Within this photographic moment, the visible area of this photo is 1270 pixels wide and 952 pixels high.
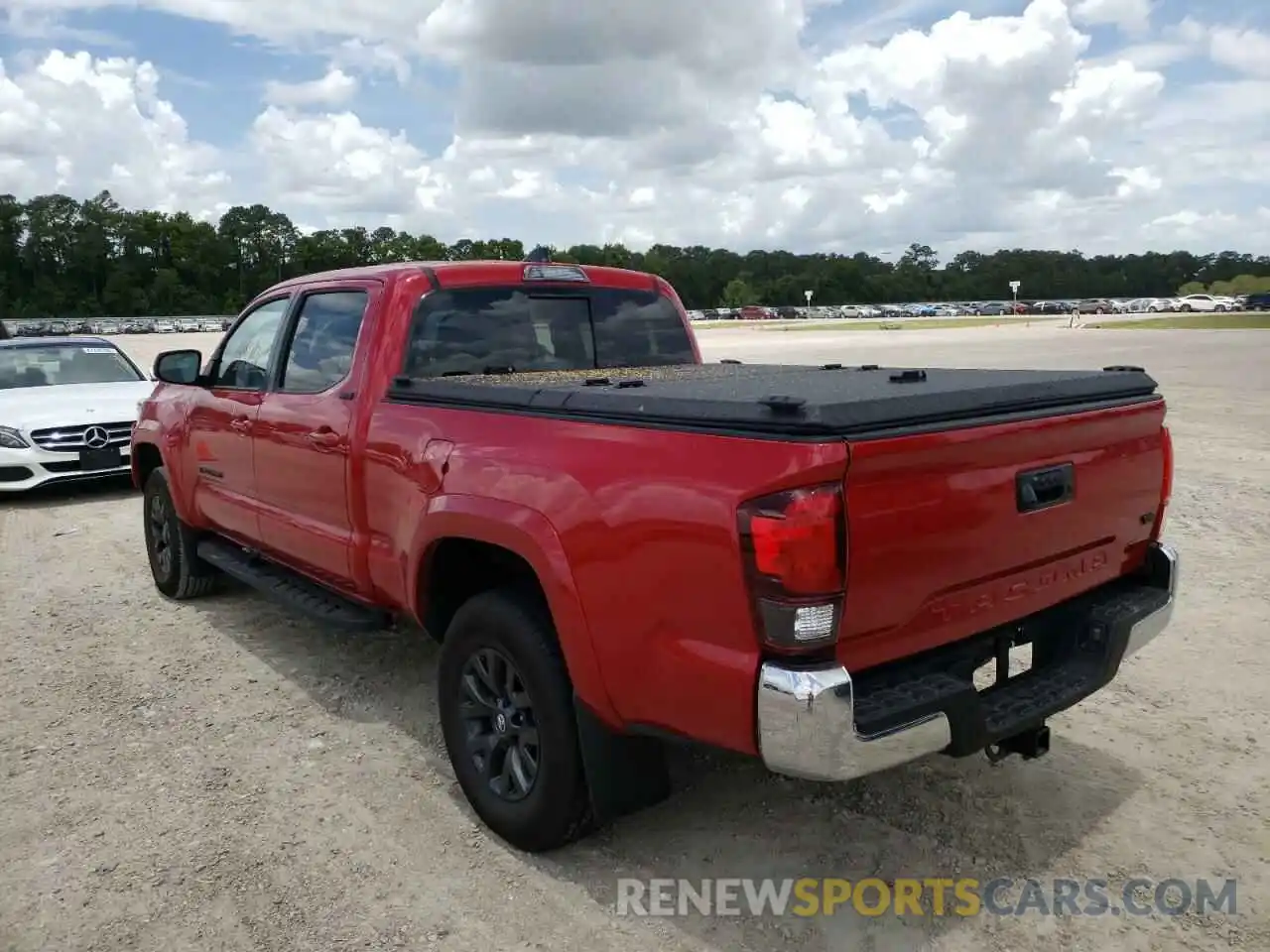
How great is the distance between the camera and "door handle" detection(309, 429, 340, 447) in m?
4.21

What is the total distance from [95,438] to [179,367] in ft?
16.7

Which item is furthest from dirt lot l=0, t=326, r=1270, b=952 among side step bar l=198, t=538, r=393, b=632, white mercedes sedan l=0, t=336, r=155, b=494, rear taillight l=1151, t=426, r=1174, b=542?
white mercedes sedan l=0, t=336, r=155, b=494

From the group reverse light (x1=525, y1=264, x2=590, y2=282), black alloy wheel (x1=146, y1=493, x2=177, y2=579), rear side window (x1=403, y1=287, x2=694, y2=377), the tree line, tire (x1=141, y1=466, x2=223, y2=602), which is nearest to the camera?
rear side window (x1=403, y1=287, x2=694, y2=377)

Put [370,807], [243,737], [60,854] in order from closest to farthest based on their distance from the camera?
[60,854], [370,807], [243,737]

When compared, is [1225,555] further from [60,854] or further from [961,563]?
[60,854]

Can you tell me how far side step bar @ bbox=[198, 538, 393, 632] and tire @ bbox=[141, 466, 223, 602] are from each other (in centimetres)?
26

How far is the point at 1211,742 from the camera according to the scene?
405 centimetres

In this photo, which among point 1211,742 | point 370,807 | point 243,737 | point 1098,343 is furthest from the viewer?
point 1098,343

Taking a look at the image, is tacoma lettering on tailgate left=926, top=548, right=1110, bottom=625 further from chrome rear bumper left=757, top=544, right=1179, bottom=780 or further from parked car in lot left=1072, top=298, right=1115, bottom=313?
parked car in lot left=1072, top=298, right=1115, bottom=313

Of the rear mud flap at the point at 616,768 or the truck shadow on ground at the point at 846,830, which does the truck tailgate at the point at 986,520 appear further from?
the rear mud flap at the point at 616,768

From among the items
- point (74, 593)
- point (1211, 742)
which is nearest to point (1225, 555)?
point (1211, 742)

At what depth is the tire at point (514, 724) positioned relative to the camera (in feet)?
10.3

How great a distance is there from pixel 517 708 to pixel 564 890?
22.9 inches

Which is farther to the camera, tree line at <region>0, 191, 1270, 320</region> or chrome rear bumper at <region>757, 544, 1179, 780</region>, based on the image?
tree line at <region>0, 191, 1270, 320</region>
